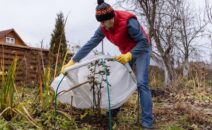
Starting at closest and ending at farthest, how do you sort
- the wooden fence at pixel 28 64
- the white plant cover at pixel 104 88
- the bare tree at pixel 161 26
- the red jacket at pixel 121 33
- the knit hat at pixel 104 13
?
the knit hat at pixel 104 13 → the red jacket at pixel 121 33 → the white plant cover at pixel 104 88 → the wooden fence at pixel 28 64 → the bare tree at pixel 161 26

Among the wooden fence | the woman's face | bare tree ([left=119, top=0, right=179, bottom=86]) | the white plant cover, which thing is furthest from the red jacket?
bare tree ([left=119, top=0, right=179, bottom=86])

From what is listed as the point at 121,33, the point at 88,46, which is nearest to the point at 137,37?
the point at 121,33

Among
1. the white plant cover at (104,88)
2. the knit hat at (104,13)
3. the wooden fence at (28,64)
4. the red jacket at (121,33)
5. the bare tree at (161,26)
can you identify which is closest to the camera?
the knit hat at (104,13)

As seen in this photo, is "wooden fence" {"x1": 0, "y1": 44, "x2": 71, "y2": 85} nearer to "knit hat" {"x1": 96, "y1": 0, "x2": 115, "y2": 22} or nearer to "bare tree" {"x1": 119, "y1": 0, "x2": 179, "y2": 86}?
"knit hat" {"x1": 96, "y1": 0, "x2": 115, "y2": 22}

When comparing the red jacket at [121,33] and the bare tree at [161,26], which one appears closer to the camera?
the red jacket at [121,33]

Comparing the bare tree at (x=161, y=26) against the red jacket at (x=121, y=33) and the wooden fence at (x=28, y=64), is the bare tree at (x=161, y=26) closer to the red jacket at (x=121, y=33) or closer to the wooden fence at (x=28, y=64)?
the wooden fence at (x=28, y=64)

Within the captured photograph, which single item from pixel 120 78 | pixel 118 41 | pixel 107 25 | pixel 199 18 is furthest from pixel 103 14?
pixel 199 18

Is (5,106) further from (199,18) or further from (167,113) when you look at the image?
(199,18)

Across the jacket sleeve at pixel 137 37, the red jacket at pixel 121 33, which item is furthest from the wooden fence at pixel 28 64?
the jacket sleeve at pixel 137 37

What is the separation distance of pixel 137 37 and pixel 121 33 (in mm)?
180

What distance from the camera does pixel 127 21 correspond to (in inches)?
133

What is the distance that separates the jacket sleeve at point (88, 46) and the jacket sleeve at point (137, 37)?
51 centimetres

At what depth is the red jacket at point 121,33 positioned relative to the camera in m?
3.38

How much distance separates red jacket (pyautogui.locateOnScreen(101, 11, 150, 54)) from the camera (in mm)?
3377
